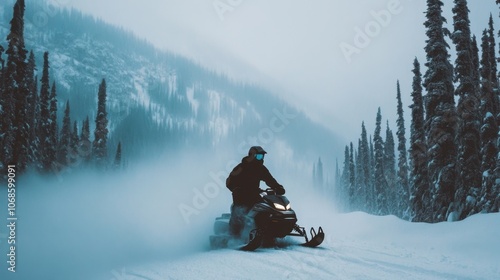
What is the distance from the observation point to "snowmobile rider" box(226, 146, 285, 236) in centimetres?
984

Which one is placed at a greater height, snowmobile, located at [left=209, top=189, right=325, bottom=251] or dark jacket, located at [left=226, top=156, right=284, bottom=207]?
dark jacket, located at [left=226, top=156, right=284, bottom=207]

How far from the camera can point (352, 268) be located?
279 inches

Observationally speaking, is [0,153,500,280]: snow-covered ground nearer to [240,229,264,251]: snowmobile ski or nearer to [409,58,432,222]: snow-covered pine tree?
[240,229,264,251]: snowmobile ski

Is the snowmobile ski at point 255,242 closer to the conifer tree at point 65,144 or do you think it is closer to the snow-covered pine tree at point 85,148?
the snow-covered pine tree at point 85,148

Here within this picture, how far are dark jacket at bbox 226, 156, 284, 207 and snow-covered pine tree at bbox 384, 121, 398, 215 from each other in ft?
220

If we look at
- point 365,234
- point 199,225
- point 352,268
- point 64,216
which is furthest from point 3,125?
point 352,268

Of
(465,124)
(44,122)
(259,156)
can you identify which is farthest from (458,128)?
(44,122)

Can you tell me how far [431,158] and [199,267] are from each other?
23069 millimetres

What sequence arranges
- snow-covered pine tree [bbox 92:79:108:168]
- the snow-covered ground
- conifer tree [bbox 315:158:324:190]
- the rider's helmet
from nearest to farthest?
the snow-covered ground → the rider's helmet → snow-covered pine tree [bbox 92:79:108:168] → conifer tree [bbox 315:158:324:190]

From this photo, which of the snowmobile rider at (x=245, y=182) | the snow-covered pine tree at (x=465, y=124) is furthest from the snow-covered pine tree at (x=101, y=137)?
the snowmobile rider at (x=245, y=182)

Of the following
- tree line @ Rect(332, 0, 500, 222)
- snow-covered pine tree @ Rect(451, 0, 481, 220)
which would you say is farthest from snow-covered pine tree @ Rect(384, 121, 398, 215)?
snow-covered pine tree @ Rect(451, 0, 481, 220)

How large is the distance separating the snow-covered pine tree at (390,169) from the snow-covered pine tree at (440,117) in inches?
1900

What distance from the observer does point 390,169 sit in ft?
243

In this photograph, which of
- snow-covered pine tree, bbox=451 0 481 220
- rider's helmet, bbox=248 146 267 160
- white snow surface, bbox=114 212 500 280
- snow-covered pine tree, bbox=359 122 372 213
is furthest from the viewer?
snow-covered pine tree, bbox=359 122 372 213
